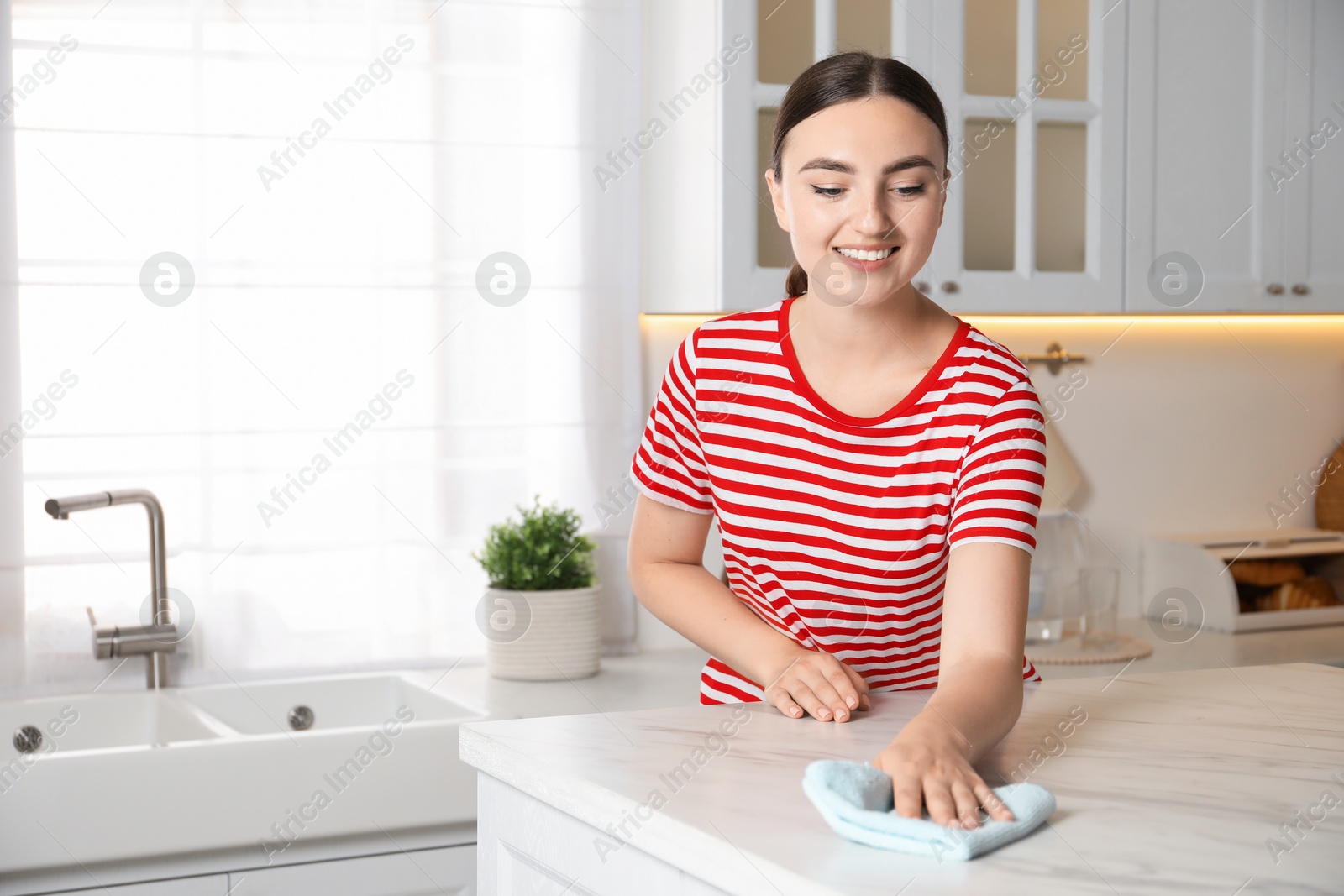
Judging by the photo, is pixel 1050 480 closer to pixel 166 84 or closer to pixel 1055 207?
pixel 1055 207

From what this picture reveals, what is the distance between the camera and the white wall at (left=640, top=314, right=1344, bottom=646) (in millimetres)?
2570

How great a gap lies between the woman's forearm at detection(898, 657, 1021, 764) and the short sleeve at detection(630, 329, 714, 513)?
0.32 metres

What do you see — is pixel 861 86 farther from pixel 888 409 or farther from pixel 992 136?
pixel 992 136

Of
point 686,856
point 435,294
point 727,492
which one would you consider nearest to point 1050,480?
point 435,294

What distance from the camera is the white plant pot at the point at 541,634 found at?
1.97 meters

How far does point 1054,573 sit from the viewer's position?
7.88 feet

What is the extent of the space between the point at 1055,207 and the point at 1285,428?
0.92 meters

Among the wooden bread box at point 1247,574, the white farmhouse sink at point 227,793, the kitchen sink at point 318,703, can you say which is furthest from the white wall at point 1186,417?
the white farmhouse sink at point 227,793

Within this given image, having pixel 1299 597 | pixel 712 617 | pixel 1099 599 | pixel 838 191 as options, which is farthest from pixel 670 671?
pixel 1299 597

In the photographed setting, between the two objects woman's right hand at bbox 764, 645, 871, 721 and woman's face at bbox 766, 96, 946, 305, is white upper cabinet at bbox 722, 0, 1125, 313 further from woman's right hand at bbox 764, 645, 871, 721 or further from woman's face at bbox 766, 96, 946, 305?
woman's right hand at bbox 764, 645, 871, 721

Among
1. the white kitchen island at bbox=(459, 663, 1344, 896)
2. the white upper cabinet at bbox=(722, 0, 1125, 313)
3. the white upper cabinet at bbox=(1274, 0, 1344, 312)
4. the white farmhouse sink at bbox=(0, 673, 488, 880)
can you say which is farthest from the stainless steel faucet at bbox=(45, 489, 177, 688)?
the white upper cabinet at bbox=(1274, 0, 1344, 312)

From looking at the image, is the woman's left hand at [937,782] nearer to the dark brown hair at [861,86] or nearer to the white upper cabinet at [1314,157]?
the dark brown hair at [861,86]

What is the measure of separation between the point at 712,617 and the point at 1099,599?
1.56 meters

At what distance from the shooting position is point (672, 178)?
2164mm
